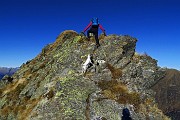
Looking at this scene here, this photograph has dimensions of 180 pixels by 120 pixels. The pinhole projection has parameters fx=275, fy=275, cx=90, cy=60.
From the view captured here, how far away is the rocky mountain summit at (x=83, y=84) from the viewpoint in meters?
32.3

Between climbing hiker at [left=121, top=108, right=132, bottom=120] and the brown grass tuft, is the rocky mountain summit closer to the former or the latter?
the brown grass tuft

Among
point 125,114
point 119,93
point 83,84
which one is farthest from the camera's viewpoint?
point 83,84

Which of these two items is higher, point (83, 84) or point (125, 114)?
point (83, 84)

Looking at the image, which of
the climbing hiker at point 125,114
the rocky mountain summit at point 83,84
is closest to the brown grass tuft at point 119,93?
the rocky mountain summit at point 83,84

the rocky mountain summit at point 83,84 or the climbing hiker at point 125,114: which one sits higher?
the rocky mountain summit at point 83,84

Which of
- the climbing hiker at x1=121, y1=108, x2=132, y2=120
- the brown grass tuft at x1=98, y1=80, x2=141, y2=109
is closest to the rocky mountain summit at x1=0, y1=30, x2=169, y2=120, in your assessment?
the brown grass tuft at x1=98, y1=80, x2=141, y2=109

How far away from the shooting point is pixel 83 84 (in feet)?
117

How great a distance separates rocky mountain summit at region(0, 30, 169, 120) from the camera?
3234cm

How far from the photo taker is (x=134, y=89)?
36.5 metres

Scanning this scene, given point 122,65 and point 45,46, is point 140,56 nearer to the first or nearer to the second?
point 122,65

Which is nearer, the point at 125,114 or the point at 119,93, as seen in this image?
the point at 125,114

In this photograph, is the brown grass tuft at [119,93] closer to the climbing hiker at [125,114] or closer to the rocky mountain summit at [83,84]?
the rocky mountain summit at [83,84]

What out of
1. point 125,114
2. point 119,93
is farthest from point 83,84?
point 125,114

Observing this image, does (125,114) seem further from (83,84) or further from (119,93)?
(83,84)
